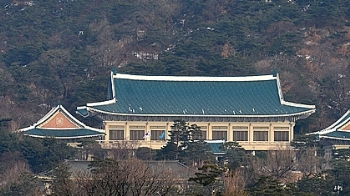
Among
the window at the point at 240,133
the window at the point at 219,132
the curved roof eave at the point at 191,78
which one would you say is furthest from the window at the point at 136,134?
the window at the point at 240,133

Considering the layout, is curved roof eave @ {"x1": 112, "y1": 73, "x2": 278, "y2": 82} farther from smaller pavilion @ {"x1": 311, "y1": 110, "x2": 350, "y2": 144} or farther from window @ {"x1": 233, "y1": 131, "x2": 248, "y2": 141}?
smaller pavilion @ {"x1": 311, "y1": 110, "x2": 350, "y2": 144}

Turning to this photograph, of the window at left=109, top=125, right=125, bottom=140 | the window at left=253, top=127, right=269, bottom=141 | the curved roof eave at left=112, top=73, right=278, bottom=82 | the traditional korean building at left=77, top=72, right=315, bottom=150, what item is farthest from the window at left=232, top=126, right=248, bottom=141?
the window at left=109, top=125, right=125, bottom=140

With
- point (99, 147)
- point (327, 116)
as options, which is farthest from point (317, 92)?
point (99, 147)

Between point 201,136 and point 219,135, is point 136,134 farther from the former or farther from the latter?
point 219,135

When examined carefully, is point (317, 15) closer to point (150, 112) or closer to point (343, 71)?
point (343, 71)

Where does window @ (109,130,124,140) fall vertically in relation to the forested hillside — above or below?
below

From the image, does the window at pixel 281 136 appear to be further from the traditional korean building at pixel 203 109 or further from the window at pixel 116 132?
the window at pixel 116 132
